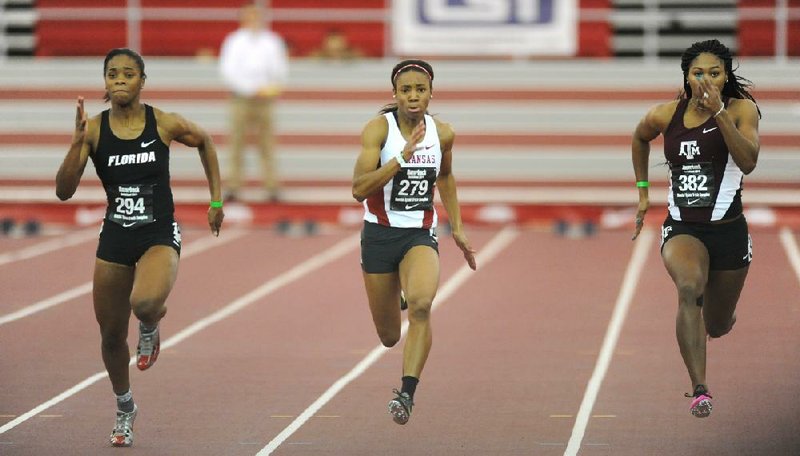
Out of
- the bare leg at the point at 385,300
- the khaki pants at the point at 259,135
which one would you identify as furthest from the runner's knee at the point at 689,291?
the khaki pants at the point at 259,135

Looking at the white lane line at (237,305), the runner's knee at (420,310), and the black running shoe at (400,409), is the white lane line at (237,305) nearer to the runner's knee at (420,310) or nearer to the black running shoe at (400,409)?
the runner's knee at (420,310)

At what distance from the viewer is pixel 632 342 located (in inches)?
504

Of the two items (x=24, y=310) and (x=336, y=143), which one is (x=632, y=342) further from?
(x=336, y=143)

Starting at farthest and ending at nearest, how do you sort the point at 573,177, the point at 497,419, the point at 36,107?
the point at 36,107
the point at 573,177
the point at 497,419

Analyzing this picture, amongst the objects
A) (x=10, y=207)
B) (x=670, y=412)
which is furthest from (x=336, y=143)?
(x=670, y=412)

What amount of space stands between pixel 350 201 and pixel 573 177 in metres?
3.57

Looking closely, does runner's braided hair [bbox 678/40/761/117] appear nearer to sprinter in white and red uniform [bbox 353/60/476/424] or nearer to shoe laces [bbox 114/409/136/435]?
sprinter in white and red uniform [bbox 353/60/476/424]

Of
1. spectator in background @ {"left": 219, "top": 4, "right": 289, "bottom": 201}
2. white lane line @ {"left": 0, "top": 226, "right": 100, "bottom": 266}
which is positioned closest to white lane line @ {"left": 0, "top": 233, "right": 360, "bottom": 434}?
spectator in background @ {"left": 219, "top": 4, "right": 289, "bottom": 201}

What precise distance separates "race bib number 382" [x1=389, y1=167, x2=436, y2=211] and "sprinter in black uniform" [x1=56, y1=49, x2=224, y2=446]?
1130 millimetres

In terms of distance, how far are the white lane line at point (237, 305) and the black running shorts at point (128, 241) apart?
3.18 ft

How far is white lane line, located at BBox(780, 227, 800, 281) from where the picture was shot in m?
17.1

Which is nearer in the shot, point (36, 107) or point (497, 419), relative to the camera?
point (497, 419)

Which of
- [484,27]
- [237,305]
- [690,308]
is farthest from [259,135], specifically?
[690,308]

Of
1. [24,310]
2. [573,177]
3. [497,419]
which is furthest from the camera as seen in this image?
[573,177]
